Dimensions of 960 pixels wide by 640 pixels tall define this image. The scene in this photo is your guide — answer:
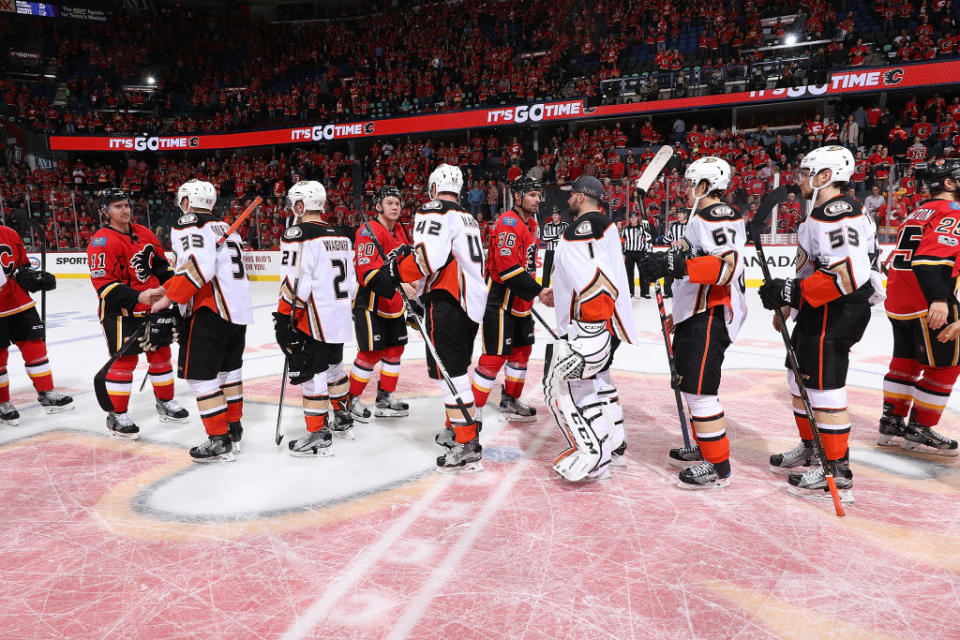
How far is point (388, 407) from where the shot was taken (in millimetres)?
4840

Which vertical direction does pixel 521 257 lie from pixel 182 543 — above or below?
above

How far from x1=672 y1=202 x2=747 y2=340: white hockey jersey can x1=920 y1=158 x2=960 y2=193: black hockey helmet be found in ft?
4.71

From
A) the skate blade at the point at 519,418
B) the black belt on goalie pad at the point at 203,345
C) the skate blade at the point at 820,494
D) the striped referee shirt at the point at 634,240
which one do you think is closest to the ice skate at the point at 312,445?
the black belt on goalie pad at the point at 203,345

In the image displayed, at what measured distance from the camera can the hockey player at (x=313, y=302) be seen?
385 centimetres

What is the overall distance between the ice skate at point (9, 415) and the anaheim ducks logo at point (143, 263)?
60.6 inches

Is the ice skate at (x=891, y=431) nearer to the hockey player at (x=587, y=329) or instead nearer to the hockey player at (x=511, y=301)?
the hockey player at (x=587, y=329)

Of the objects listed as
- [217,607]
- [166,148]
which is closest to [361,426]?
[217,607]

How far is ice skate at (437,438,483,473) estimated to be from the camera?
12.1 feet

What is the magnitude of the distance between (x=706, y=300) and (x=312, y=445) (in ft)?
8.47

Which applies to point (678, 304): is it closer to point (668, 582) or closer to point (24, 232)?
point (668, 582)

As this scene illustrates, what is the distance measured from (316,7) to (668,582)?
101ft

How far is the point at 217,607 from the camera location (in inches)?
93.6

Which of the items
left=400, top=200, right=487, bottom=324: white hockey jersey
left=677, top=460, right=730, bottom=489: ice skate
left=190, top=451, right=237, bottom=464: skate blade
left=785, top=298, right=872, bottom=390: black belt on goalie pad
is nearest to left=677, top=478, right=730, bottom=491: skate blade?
left=677, top=460, right=730, bottom=489: ice skate

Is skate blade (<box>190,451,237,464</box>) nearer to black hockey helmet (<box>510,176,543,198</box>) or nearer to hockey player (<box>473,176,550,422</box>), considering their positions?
hockey player (<box>473,176,550,422</box>)
